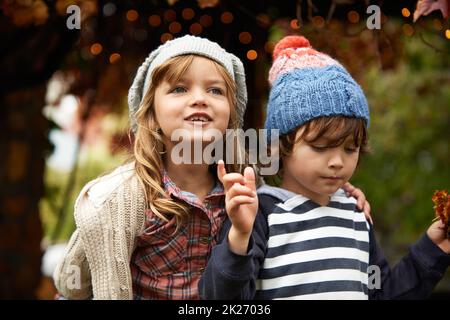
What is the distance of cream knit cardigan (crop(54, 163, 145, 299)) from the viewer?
2211 millimetres

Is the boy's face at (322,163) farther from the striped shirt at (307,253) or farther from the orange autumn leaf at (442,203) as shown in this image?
the orange autumn leaf at (442,203)

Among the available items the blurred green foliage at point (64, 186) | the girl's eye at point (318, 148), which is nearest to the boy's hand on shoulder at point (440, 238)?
the girl's eye at point (318, 148)

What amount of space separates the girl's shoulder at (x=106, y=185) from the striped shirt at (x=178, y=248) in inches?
5.2

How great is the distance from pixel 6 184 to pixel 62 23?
159 centimetres

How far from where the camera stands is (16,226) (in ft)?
14.9

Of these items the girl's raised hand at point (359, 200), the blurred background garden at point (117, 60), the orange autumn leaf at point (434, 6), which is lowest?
the girl's raised hand at point (359, 200)

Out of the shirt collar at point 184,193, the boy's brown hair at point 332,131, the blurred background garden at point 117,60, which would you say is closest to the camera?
the boy's brown hair at point 332,131

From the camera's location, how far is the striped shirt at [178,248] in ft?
7.41

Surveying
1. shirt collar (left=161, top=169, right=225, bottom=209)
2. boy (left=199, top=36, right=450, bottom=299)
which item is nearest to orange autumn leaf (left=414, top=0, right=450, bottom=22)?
boy (left=199, top=36, right=450, bottom=299)

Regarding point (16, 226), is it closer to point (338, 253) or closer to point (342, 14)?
point (342, 14)

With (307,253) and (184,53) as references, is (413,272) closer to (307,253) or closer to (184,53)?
(307,253)

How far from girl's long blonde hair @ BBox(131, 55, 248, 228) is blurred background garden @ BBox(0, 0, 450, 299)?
0.19 meters

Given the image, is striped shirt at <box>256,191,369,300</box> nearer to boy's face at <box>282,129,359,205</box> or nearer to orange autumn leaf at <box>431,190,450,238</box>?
boy's face at <box>282,129,359,205</box>

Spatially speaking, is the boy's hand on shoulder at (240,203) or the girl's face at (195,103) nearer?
the boy's hand on shoulder at (240,203)
